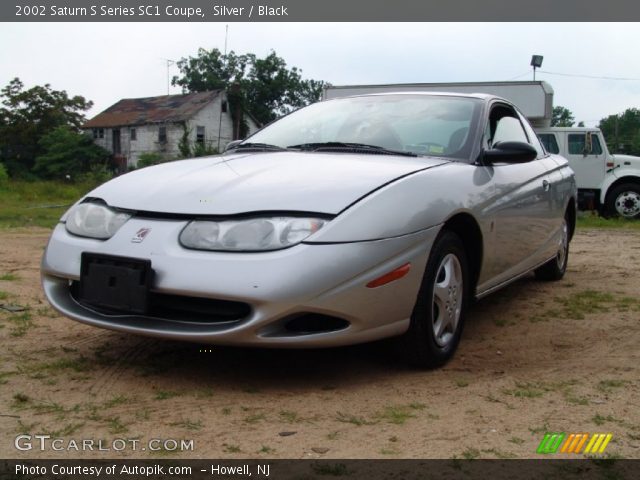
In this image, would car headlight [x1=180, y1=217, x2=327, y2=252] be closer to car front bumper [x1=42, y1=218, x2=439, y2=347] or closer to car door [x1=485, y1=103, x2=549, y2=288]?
car front bumper [x1=42, y1=218, x2=439, y2=347]

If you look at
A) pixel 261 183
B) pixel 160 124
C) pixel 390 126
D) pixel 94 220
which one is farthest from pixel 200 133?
pixel 261 183

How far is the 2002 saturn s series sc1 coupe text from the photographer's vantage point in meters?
2.78

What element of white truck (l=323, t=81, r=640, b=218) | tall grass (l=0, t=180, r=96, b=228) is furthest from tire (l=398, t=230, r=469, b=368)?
white truck (l=323, t=81, r=640, b=218)

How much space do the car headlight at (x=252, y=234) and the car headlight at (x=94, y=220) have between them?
0.41 meters

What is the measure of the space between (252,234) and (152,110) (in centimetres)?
4617

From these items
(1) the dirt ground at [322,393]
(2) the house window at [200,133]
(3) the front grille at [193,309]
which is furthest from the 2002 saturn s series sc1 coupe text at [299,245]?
(2) the house window at [200,133]

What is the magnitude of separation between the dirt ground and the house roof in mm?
41150

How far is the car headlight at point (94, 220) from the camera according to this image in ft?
10.2

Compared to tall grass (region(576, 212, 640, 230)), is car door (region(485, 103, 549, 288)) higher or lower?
higher

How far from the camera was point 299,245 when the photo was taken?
2777 millimetres

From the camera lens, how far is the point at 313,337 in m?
2.86

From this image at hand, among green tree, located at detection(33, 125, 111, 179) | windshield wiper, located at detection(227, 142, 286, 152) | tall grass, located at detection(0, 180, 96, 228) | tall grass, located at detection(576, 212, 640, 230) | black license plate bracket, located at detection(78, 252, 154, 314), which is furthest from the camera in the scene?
green tree, located at detection(33, 125, 111, 179)

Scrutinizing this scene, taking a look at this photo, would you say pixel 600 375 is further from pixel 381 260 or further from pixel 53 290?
pixel 53 290

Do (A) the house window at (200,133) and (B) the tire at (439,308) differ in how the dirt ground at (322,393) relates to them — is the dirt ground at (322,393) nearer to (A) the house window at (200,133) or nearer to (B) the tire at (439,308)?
(B) the tire at (439,308)
